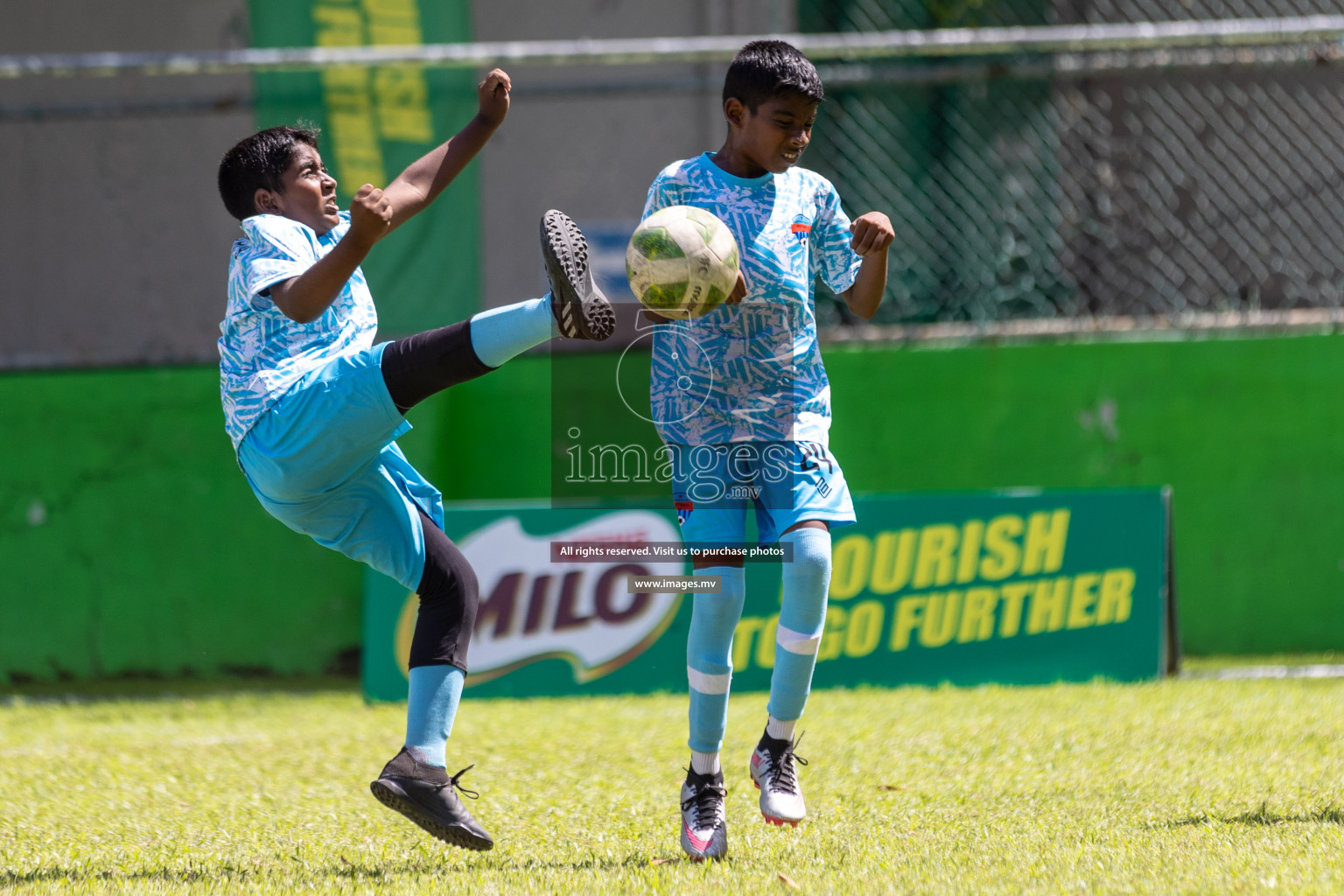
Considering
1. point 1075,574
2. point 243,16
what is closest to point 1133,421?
point 1075,574

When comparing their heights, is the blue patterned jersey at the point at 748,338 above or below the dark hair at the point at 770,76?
below

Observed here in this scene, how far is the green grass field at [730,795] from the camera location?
305cm

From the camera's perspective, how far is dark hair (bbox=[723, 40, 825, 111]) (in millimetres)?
3455

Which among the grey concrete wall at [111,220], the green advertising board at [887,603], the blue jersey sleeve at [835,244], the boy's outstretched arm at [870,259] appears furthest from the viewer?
the grey concrete wall at [111,220]

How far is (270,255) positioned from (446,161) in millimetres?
527

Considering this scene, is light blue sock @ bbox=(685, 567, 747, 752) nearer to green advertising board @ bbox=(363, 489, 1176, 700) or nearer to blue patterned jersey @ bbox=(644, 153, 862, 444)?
blue patterned jersey @ bbox=(644, 153, 862, 444)

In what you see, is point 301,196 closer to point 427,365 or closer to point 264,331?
point 264,331

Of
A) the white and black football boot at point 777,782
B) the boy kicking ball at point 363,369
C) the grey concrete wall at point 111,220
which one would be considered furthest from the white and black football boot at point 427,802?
the grey concrete wall at point 111,220

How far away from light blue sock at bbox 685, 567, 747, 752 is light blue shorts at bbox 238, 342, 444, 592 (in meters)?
0.77

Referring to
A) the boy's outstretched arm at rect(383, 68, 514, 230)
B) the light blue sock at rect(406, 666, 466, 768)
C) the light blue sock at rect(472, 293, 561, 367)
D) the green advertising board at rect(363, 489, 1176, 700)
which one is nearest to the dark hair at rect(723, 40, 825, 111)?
the boy's outstretched arm at rect(383, 68, 514, 230)

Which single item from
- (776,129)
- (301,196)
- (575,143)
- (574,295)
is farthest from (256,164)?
(575,143)

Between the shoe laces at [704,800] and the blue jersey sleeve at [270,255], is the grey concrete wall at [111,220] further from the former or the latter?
the shoe laces at [704,800]

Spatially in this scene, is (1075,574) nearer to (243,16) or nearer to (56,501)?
(56,501)

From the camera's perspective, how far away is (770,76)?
346cm
